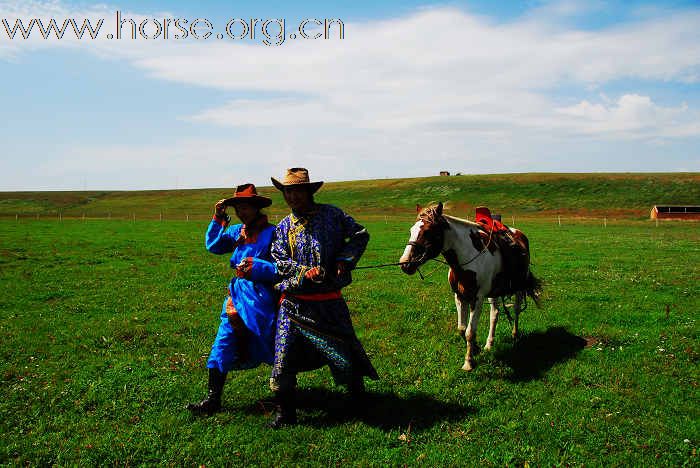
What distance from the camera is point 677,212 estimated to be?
182 feet

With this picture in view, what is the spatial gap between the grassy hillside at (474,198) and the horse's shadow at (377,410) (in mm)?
64027

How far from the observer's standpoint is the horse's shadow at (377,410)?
229 inches

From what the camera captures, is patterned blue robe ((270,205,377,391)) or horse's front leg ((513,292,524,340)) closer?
patterned blue robe ((270,205,377,391))

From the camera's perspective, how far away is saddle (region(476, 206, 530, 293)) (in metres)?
8.38

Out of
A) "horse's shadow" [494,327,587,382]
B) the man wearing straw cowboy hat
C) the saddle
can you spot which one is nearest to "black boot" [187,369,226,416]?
the man wearing straw cowboy hat

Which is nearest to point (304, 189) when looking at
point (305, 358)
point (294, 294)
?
point (294, 294)

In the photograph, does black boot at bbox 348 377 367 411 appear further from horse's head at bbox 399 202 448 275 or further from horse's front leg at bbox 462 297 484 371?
horse's front leg at bbox 462 297 484 371

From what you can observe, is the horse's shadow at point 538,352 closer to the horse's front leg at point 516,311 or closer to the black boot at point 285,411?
the horse's front leg at point 516,311

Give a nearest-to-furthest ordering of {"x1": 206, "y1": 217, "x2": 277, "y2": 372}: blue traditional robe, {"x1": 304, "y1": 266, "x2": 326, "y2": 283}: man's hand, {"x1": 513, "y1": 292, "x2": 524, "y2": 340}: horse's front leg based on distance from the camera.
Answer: {"x1": 304, "y1": 266, "x2": 326, "y2": 283}: man's hand < {"x1": 206, "y1": 217, "x2": 277, "y2": 372}: blue traditional robe < {"x1": 513, "y1": 292, "x2": 524, "y2": 340}: horse's front leg

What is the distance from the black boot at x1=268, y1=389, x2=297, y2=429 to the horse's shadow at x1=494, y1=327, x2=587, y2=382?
328 cm

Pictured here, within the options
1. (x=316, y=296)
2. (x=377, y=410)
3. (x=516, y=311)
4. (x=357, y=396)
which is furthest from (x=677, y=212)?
(x=316, y=296)

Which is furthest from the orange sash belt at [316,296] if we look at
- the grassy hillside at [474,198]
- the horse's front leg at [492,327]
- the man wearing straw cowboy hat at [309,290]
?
the grassy hillside at [474,198]

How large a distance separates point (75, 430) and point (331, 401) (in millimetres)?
2986

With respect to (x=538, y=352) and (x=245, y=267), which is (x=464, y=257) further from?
(x=245, y=267)
